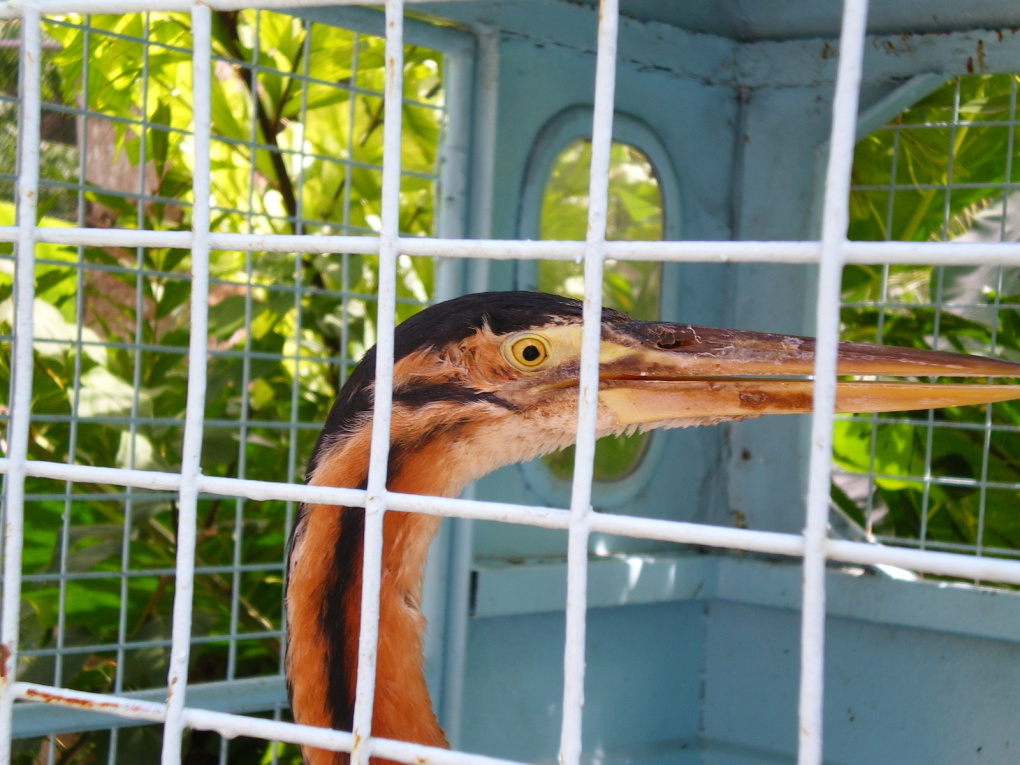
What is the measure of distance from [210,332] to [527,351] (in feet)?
5.49

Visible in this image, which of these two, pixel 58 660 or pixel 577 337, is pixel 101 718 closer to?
pixel 58 660

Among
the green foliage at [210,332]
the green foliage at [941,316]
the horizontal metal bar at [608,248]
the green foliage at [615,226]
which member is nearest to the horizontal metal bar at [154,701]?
the green foliage at [210,332]

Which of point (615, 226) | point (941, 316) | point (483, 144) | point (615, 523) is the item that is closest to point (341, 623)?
point (615, 523)

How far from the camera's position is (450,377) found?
171cm

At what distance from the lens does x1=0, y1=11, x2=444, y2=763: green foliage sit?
2.45m

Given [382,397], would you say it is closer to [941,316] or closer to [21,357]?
[21,357]

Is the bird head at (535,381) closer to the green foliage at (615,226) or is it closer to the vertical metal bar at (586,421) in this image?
the vertical metal bar at (586,421)

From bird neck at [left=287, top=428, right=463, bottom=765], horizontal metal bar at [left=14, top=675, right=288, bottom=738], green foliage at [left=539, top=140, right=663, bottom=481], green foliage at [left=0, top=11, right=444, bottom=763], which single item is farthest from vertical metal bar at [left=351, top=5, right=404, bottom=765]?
green foliage at [left=539, top=140, right=663, bottom=481]

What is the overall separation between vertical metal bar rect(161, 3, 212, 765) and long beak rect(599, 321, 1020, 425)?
68 centimetres

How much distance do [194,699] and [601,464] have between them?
1.29 metres

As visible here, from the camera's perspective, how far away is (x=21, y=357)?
1308 millimetres

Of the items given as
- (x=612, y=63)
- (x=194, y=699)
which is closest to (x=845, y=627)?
(x=194, y=699)

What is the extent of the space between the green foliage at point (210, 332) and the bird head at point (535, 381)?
67 cm

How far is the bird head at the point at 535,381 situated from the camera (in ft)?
5.01
